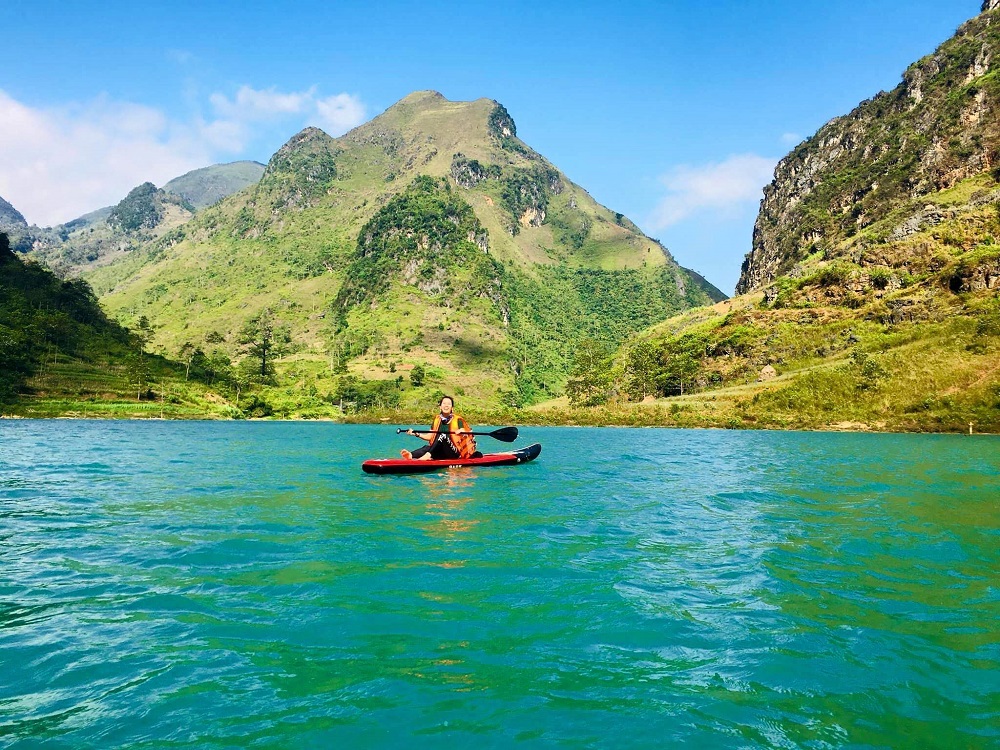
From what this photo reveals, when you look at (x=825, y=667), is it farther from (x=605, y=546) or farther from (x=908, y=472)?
(x=908, y=472)

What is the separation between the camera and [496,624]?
8.91 m

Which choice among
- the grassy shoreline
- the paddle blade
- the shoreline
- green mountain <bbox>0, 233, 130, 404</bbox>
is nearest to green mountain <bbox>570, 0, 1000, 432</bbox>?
the grassy shoreline

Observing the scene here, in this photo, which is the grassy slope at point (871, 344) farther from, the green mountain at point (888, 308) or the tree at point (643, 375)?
the tree at point (643, 375)

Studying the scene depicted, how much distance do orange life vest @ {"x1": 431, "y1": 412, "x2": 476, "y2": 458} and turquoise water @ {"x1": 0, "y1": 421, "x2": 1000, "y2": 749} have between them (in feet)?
33.4

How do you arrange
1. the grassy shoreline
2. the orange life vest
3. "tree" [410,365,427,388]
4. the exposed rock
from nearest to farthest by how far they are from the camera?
the orange life vest < the grassy shoreline < the exposed rock < "tree" [410,365,427,388]

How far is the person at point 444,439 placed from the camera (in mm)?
29516

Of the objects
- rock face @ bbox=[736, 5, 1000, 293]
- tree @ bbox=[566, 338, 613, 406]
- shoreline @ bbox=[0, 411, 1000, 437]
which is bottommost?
shoreline @ bbox=[0, 411, 1000, 437]

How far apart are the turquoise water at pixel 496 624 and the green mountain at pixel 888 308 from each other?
77782 millimetres

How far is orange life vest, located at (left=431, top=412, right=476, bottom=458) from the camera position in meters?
30.1

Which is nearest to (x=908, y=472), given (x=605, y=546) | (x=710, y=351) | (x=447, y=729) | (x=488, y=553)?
(x=605, y=546)

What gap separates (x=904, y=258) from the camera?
126 metres

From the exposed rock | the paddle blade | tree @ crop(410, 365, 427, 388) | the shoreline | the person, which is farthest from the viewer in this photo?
tree @ crop(410, 365, 427, 388)

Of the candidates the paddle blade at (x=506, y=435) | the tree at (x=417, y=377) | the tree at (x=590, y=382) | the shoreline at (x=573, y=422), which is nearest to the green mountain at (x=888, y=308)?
the tree at (x=590, y=382)

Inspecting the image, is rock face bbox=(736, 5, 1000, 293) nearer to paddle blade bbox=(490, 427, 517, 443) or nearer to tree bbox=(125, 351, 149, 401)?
paddle blade bbox=(490, 427, 517, 443)
